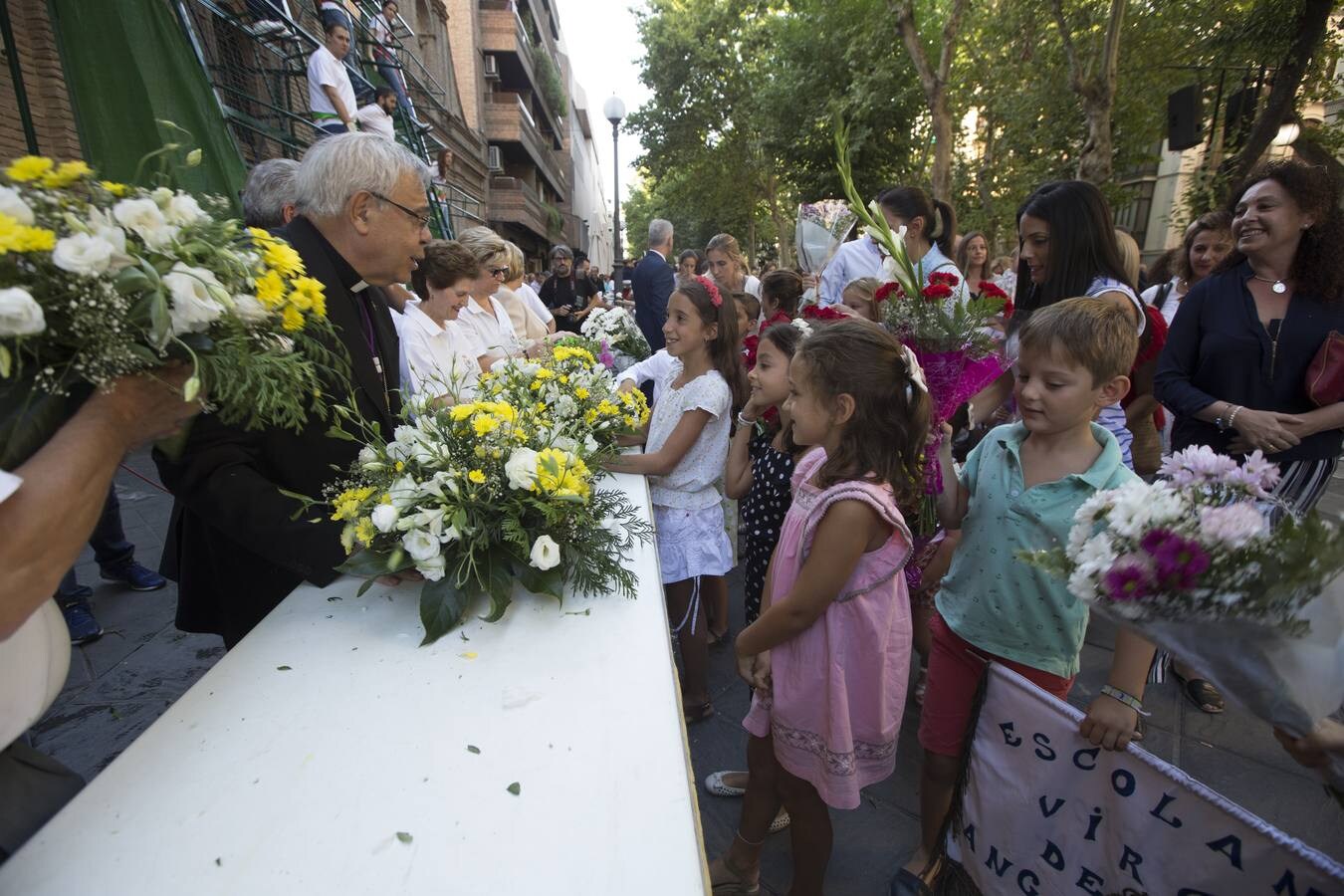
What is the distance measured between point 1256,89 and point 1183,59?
2.06m

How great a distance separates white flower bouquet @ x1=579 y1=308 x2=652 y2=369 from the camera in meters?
4.63

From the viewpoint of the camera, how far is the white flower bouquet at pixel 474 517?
147cm

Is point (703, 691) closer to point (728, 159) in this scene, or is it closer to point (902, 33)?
point (902, 33)

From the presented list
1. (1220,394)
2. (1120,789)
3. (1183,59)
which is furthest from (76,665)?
(1183,59)

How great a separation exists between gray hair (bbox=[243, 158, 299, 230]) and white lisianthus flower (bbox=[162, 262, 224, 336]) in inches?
87.0

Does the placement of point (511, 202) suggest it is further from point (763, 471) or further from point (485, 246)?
point (763, 471)

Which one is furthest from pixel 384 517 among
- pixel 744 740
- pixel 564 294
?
pixel 564 294

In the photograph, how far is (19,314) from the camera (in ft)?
2.73

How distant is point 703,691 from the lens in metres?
2.93

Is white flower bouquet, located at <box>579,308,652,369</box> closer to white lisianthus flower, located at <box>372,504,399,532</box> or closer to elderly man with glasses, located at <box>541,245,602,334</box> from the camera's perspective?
white lisianthus flower, located at <box>372,504,399,532</box>

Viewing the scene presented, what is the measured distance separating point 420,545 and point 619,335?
3423 mm

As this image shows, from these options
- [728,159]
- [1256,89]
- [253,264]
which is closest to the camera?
[253,264]

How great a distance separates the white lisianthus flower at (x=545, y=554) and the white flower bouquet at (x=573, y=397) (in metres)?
0.49

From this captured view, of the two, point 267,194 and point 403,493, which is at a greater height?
point 267,194
